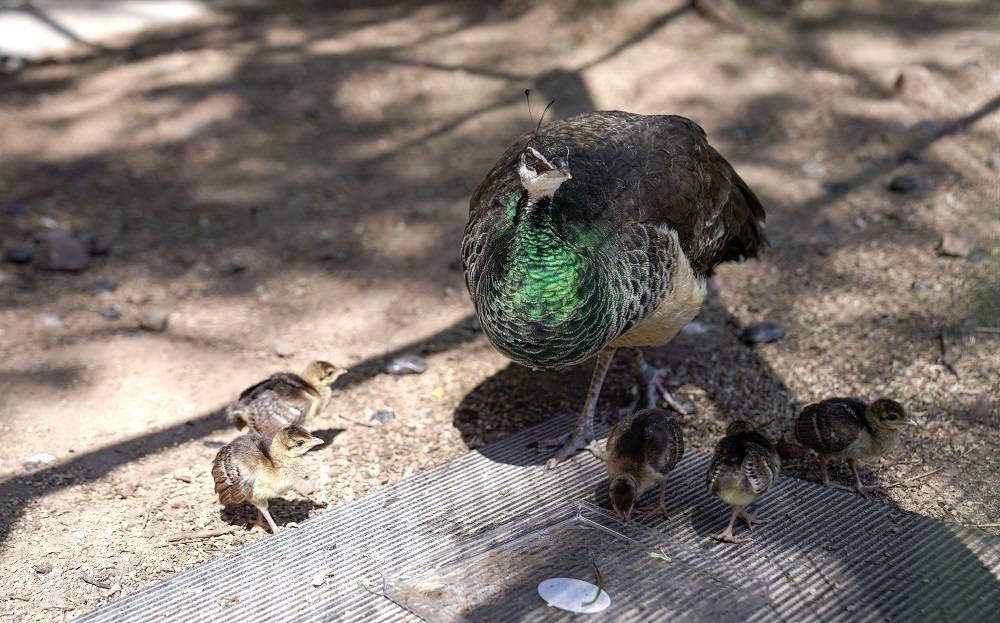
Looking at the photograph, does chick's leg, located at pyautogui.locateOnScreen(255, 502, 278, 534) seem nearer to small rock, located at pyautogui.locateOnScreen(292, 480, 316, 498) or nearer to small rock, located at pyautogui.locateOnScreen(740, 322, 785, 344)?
small rock, located at pyautogui.locateOnScreen(292, 480, 316, 498)

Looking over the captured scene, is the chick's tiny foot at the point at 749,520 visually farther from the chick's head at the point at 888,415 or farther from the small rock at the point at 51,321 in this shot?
the small rock at the point at 51,321

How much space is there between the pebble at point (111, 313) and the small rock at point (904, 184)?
5630 mm

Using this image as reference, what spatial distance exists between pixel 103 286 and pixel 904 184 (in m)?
5.83

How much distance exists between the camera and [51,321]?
6.05 metres

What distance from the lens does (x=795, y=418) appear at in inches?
200

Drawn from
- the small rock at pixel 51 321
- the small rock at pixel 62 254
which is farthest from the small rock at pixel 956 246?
the small rock at pixel 62 254

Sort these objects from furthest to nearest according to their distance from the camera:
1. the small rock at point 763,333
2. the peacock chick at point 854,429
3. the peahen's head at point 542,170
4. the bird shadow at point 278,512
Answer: the small rock at point 763,333 → the bird shadow at point 278,512 → the peacock chick at point 854,429 → the peahen's head at point 542,170

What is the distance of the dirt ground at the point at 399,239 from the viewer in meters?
4.75

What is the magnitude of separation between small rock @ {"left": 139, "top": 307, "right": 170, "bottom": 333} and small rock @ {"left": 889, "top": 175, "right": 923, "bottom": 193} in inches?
210

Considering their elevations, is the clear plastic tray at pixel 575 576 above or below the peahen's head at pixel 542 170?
below

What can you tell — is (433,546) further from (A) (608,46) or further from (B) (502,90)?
(A) (608,46)

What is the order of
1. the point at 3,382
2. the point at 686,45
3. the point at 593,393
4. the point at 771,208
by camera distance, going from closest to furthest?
1. the point at 593,393
2. the point at 3,382
3. the point at 771,208
4. the point at 686,45

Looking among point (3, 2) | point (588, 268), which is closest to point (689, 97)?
point (588, 268)

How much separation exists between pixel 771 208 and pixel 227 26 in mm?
6542
